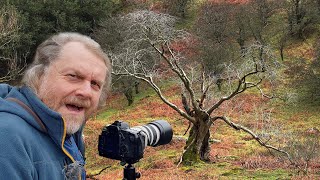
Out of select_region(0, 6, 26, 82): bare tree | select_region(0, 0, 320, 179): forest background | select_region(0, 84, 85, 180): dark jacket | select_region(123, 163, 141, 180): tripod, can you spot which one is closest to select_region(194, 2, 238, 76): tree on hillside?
select_region(0, 0, 320, 179): forest background

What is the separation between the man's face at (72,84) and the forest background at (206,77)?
7.17 metres

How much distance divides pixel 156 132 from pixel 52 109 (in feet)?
4.84

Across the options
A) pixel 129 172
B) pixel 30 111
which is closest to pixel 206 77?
pixel 129 172

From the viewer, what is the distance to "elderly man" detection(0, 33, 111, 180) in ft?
5.23

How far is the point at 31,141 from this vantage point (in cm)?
166

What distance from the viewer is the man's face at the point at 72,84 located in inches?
78.1

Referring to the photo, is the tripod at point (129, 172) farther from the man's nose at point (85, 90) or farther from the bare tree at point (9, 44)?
the bare tree at point (9, 44)

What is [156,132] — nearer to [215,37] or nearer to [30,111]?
[30,111]

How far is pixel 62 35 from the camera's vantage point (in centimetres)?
215

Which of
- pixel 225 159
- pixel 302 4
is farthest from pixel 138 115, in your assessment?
pixel 302 4

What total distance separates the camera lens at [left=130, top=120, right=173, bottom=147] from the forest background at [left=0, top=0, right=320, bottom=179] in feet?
18.6

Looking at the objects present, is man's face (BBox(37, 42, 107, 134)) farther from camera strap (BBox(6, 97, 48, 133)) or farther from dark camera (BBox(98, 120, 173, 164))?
dark camera (BBox(98, 120, 173, 164))

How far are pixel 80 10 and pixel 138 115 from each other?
13297 millimetres

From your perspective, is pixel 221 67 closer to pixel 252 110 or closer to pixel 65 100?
pixel 252 110
